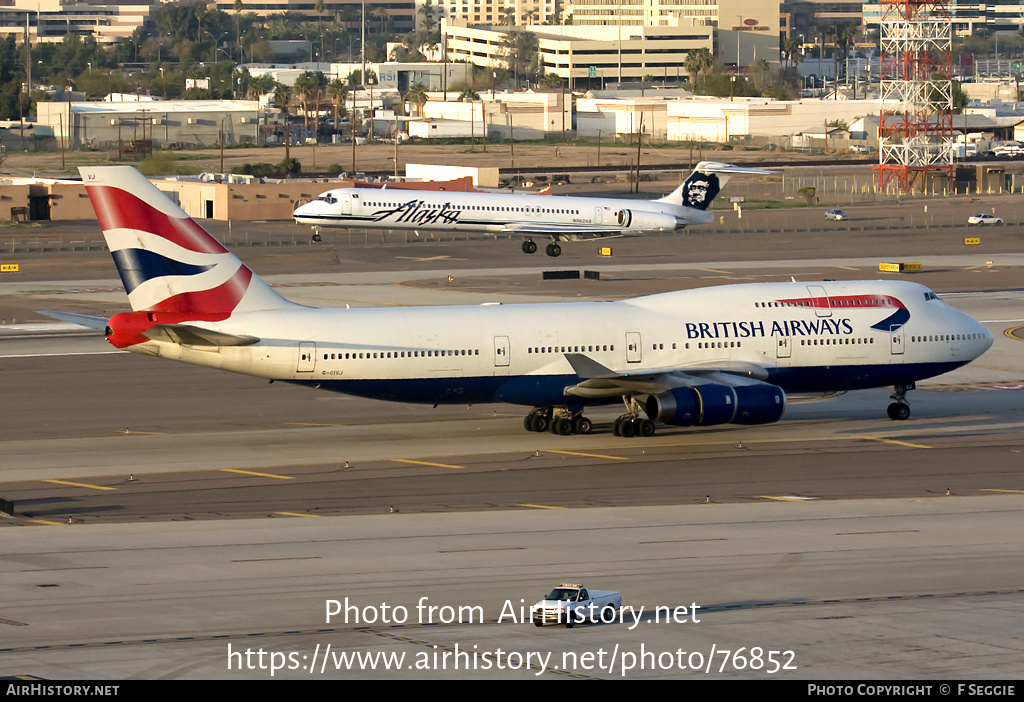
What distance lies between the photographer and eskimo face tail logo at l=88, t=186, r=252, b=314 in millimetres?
44031

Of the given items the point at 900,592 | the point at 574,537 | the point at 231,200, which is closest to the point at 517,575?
the point at 574,537

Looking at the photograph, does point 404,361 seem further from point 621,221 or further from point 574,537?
point 621,221

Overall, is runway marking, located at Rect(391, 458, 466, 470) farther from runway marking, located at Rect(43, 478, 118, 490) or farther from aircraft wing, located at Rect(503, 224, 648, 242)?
aircraft wing, located at Rect(503, 224, 648, 242)

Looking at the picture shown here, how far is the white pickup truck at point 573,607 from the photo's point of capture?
27.3 m

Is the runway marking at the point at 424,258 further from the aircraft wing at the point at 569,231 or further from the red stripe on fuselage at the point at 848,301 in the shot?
the red stripe on fuselage at the point at 848,301

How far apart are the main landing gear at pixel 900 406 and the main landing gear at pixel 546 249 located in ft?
191

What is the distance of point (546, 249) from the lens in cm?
11031

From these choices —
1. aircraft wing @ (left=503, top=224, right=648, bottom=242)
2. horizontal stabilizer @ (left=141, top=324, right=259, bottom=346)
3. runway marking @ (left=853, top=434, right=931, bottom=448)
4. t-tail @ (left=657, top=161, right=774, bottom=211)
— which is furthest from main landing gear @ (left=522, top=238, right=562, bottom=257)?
horizontal stabilizer @ (left=141, top=324, right=259, bottom=346)

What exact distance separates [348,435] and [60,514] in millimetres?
13275

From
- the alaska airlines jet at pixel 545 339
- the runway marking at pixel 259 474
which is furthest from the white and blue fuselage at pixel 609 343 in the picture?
the runway marking at pixel 259 474

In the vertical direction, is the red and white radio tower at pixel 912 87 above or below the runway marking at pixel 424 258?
above

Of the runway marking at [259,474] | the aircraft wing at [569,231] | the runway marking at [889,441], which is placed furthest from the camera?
the aircraft wing at [569,231]

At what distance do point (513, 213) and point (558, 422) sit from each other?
6190 centimetres

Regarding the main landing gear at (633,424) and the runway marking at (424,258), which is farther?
the runway marking at (424,258)
